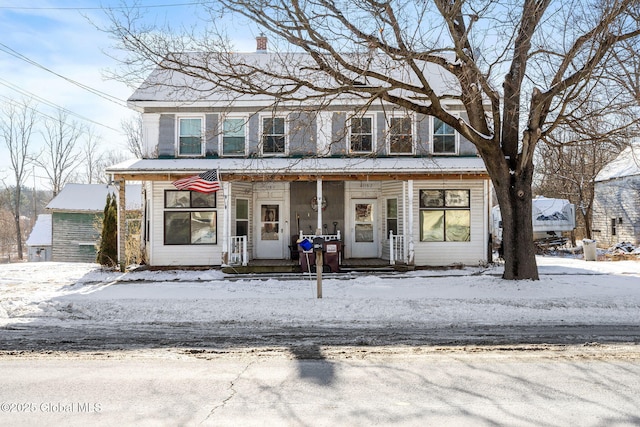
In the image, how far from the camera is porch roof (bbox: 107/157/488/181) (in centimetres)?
1502

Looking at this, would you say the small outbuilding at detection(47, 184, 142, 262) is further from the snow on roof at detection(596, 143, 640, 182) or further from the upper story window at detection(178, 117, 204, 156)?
the snow on roof at detection(596, 143, 640, 182)

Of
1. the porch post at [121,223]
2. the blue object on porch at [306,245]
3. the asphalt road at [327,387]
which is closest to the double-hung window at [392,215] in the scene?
the blue object on porch at [306,245]

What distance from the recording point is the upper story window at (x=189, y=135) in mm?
17094

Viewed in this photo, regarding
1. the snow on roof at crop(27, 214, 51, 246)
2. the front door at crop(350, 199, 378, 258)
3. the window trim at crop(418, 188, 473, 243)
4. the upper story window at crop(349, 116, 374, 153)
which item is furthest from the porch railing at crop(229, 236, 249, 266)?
the snow on roof at crop(27, 214, 51, 246)

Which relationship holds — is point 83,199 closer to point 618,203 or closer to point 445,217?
point 445,217

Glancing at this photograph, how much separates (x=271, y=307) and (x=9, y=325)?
15.0 feet

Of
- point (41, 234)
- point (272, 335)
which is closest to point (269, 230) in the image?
point (272, 335)

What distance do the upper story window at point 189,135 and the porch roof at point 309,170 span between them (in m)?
1.16

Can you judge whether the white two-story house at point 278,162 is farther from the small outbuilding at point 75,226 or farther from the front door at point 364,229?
the small outbuilding at point 75,226

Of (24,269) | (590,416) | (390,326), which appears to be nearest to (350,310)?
(390,326)

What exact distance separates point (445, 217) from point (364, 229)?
9.64 feet

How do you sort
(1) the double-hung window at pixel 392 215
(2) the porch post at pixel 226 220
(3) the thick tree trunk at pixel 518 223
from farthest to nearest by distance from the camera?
(1) the double-hung window at pixel 392 215 → (2) the porch post at pixel 226 220 → (3) the thick tree trunk at pixel 518 223

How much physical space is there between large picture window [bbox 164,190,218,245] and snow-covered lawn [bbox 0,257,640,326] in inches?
99.6

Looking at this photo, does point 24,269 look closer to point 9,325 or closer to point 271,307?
point 9,325
